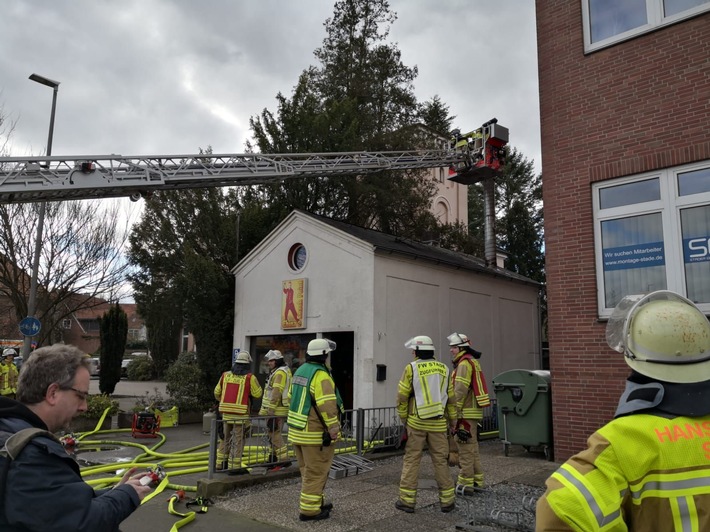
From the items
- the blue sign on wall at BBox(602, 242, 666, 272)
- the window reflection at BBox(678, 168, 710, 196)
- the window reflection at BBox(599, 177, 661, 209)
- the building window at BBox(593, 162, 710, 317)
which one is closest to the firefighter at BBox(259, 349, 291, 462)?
the building window at BBox(593, 162, 710, 317)

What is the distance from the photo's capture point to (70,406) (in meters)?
2.43

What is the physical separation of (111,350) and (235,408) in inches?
488

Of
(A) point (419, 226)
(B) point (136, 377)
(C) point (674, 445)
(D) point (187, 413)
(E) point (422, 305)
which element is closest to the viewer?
(C) point (674, 445)

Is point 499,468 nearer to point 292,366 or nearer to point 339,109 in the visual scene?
point 292,366

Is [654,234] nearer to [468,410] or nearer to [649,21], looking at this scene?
[649,21]

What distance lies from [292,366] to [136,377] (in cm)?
2770

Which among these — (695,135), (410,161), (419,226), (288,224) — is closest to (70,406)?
(695,135)

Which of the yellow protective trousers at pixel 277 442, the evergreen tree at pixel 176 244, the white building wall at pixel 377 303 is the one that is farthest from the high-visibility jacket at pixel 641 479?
the evergreen tree at pixel 176 244

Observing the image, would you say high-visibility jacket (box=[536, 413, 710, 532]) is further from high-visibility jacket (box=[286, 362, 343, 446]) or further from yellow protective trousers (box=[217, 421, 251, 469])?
yellow protective trousers (box=[217, 421, 251, 469])

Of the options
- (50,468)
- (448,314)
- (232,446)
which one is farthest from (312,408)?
(448,314)

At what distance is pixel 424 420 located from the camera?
671 centimetres

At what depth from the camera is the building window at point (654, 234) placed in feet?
25.2

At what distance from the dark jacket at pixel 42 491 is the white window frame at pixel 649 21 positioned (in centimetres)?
945

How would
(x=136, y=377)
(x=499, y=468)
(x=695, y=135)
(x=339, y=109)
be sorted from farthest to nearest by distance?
(x=136, y=377), (x=339, y=109), (x=499, y=468), (x=695, y=135)
